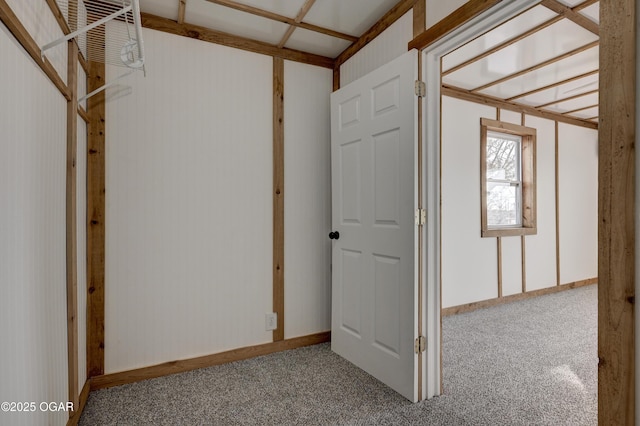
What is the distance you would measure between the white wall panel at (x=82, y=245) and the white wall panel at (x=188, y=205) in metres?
0.15

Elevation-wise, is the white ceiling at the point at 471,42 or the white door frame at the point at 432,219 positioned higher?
the white ceiling at the point at 471,42

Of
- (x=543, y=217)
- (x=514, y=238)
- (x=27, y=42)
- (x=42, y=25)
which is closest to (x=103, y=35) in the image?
(x=42, y=25)

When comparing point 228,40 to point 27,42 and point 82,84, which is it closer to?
point 82,84

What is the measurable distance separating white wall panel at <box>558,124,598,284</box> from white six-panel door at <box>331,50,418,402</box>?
12.0 feet

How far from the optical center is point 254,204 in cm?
266

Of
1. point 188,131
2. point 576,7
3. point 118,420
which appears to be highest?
point 576,7

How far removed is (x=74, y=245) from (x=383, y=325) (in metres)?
1.80

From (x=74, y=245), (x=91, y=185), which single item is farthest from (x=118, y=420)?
(x=91, y=185)

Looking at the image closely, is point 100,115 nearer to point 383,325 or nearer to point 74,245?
point 74,245

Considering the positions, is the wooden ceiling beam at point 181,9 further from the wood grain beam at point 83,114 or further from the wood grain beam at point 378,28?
the wood grain beam at point 378,28

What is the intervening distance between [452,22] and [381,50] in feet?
2.17

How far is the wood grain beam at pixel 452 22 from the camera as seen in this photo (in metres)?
1.67

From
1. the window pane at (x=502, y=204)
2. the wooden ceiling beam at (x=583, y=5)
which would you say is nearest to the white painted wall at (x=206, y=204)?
the wooden ceiling beam at (x=583, y=5)

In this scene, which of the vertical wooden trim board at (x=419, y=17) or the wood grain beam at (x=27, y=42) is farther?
the vertical wooden trim board at (x=419, y=17)
